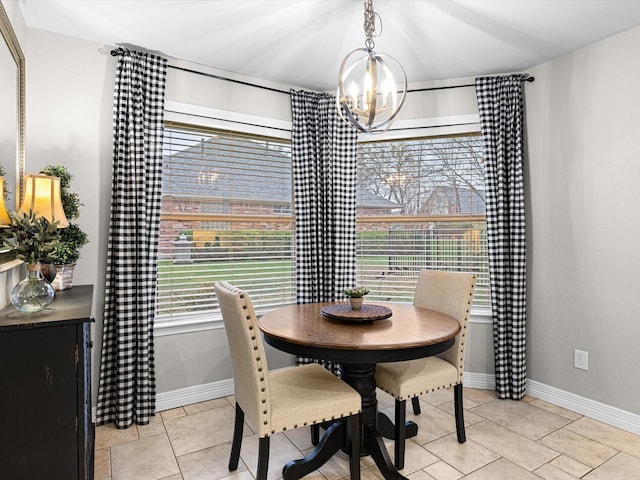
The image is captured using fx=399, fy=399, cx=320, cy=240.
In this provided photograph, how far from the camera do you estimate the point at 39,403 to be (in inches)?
54.7

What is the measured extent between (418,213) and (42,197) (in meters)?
2.68

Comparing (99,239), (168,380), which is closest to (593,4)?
(99,239)

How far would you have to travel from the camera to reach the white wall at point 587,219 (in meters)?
2.55

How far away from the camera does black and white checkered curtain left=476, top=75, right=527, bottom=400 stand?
300 cm

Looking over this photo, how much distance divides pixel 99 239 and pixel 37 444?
61.1 inches

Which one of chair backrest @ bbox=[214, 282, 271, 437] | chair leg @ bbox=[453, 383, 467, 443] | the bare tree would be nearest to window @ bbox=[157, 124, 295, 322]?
the bare tree

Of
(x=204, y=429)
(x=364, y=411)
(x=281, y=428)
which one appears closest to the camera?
(x=281, y=428)

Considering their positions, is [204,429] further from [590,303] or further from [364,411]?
[590,303]

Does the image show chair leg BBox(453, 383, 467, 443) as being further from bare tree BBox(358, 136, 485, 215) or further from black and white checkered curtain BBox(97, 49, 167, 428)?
black and white checkered curtain BBox(97, 49, 167, 428)

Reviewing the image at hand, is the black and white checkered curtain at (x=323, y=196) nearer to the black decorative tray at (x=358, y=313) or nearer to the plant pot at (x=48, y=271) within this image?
the black decorative tray at (x=358, y=313)

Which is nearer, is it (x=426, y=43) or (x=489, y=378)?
(x=426, y=43)

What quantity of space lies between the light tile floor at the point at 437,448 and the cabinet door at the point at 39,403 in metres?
0.80

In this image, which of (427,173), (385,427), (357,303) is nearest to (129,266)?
(357,303)

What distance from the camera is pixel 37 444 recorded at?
1.39 metres
